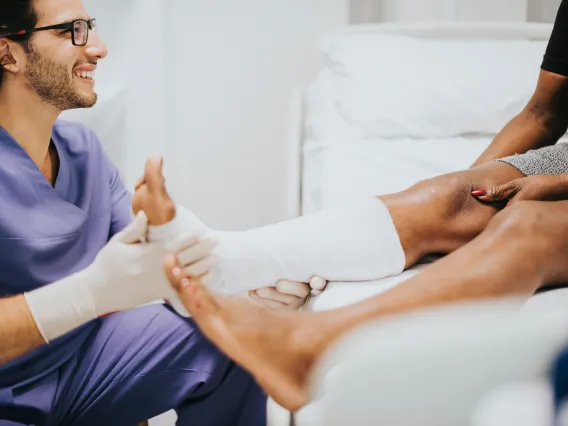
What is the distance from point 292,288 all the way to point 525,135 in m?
0.60

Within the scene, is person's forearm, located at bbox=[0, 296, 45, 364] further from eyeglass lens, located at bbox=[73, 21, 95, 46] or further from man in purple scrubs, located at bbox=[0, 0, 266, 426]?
eyeglass lens, located at bbox=[73, 21, 95, 46]

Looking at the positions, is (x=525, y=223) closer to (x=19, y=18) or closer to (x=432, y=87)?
(x=19, y=18)

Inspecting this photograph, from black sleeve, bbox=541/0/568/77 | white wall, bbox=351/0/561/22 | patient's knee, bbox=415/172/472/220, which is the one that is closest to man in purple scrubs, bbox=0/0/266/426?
patient's knee, bbox=415/172/472/220

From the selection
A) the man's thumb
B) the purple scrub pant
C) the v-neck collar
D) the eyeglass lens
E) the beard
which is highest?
the eyeglass lens

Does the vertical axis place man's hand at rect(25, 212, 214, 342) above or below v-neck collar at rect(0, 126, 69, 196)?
below

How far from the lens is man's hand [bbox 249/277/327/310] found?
38.4 inches

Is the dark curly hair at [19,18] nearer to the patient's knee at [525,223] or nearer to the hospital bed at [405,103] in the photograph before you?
the patient's knee at [525,223]

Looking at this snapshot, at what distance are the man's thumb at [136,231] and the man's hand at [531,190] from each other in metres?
0.50

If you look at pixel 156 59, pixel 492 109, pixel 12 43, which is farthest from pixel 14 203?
pixel 492 109

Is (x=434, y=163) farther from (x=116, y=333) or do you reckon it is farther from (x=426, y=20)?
(x=116, y=333)

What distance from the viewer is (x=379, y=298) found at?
2.61 feet

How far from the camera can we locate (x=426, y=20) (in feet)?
6.53

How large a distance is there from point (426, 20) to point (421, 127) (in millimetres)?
464

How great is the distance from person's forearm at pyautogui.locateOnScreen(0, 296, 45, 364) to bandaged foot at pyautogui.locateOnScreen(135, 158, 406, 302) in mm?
232
